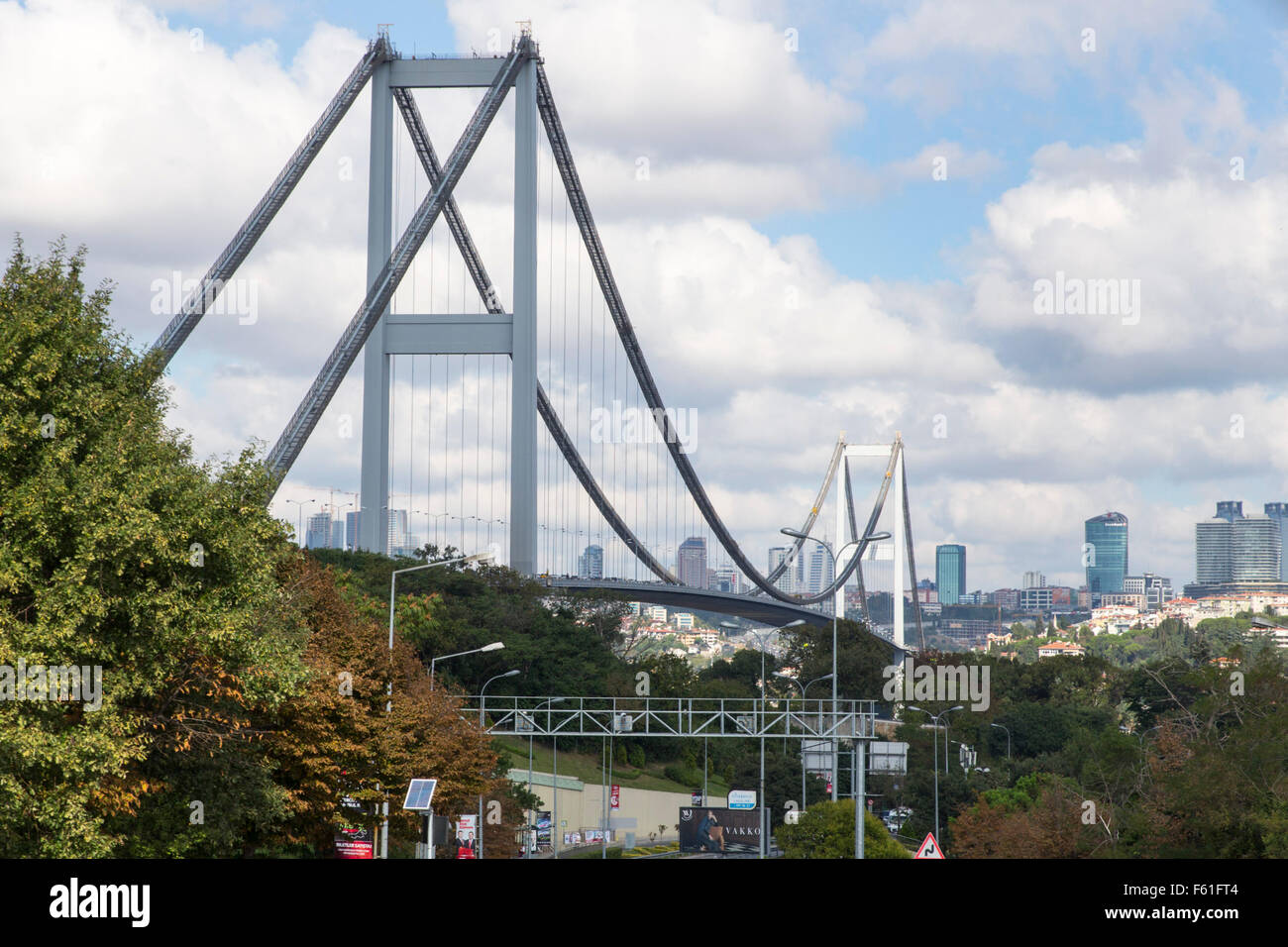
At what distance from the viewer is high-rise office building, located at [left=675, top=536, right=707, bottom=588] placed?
91625 millimetres

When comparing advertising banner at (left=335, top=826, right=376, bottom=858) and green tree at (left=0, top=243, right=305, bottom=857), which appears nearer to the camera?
green tree at (left=0, top=243, right=305, bottom=857)

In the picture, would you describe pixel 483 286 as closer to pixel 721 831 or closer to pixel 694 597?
pixel 694 597

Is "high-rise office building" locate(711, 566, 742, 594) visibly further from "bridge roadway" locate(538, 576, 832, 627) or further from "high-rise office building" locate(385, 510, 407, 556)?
"high-rise office building" locate(385, 510, 407, 556)

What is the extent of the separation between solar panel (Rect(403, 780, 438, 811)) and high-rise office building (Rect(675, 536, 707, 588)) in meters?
65.3

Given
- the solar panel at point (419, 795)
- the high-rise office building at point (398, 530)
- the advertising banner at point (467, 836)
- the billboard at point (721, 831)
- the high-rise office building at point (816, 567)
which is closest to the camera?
the solar panel at point (419, 795)

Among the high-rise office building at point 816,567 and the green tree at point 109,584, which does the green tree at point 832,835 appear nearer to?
the green tree at point 109,584

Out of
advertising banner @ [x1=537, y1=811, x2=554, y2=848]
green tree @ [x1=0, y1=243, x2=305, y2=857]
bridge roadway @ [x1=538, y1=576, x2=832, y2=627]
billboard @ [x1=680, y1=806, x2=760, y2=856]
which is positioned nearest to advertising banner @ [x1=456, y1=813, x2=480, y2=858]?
billboard @ [x1=680, y1=806, x2=760, y2=856]

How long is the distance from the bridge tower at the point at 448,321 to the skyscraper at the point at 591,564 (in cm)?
1673

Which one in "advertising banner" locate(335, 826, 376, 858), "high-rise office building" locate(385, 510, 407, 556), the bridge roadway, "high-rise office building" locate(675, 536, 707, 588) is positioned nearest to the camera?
"advertising banner" locate(335, 826, 376, 858)

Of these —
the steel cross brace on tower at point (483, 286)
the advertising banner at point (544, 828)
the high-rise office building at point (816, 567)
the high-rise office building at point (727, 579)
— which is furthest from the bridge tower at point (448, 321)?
the high-rise office building at point (816, 567)

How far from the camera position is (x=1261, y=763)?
86.6ft

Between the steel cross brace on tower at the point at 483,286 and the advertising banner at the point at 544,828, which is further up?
the steel cross brace on tower at the point at 483,286

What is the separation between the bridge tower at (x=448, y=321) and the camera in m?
62.8
